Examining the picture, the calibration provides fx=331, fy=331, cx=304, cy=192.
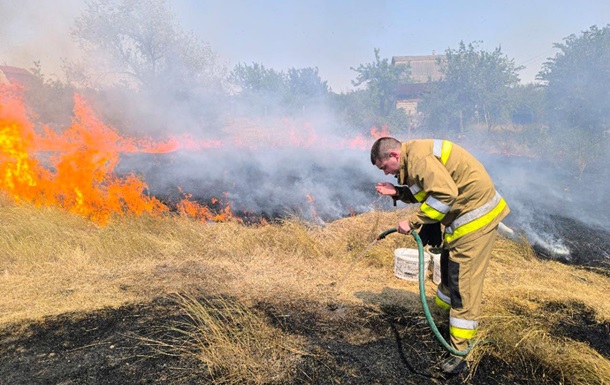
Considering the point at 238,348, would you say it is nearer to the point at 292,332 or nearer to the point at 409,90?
the point at 292,332

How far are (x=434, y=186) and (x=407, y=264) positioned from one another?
2.21m

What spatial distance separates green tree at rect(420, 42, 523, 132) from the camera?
2497 cm

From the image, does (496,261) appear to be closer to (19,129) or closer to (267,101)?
(19,129)

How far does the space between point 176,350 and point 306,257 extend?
103 inches

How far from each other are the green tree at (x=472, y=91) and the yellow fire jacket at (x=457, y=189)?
2465 centimetres

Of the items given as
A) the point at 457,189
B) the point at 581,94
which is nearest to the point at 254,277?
the point at 457,189

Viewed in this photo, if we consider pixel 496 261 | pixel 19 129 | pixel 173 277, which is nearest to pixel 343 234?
pixel 496 261

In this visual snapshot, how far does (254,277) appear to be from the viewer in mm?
4641

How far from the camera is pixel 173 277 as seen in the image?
4.63 m

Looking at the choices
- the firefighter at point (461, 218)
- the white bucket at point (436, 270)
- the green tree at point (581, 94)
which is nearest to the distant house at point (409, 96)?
the green tree at point (581, 94)

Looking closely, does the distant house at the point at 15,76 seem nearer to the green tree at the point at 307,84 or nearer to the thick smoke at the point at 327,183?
the thick smoke at the point at 327,183

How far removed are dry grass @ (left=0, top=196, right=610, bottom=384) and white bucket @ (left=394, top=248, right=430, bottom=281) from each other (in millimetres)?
165

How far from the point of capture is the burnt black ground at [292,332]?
2732 mm

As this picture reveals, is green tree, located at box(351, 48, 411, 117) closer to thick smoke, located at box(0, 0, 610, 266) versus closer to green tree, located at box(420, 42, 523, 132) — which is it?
green tree, located at box(420, 42, 523, 132)
